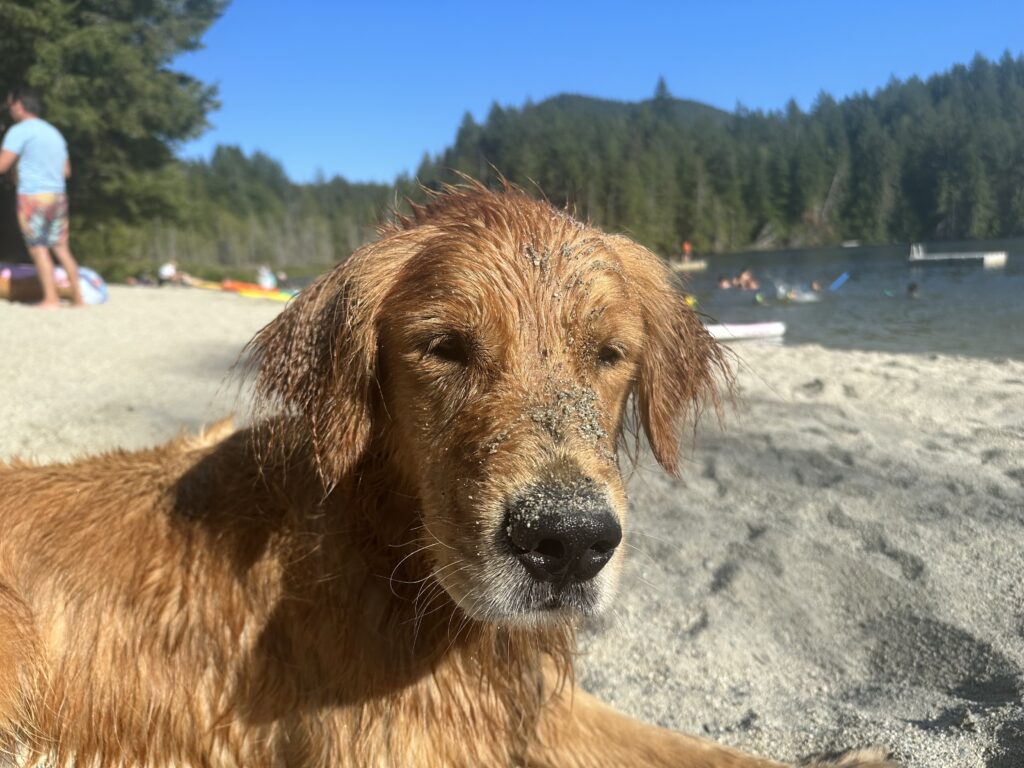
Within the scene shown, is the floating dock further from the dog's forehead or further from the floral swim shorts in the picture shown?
the dog's forehead

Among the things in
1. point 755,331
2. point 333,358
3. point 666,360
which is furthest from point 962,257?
point 333,358

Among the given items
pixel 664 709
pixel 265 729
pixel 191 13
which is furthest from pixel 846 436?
pixel 191 13

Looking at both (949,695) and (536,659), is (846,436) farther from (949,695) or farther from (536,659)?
(536,659)

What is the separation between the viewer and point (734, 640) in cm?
338

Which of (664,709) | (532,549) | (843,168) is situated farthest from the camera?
(843,168)

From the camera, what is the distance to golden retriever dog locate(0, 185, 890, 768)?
2.25 metres

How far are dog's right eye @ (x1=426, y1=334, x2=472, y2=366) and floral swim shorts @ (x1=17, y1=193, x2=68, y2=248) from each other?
473 inches

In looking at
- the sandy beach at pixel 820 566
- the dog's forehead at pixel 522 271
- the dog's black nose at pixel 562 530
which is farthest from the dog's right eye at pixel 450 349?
the sandy beach at pixel 820 566

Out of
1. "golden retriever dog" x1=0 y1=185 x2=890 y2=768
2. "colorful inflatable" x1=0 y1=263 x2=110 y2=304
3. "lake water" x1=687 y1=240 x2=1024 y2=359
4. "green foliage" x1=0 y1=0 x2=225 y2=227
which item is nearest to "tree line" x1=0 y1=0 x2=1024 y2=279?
"green foliage" x1=0 y1=0 x2=225 y2=227

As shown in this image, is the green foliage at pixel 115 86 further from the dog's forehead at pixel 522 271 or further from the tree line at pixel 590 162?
the dog's forehead at pixel 522 271

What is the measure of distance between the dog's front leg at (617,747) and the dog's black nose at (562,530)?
42.2 inches

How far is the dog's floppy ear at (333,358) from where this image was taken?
233 cm

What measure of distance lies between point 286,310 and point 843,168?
204 ft

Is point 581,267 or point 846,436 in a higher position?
point 581,267
